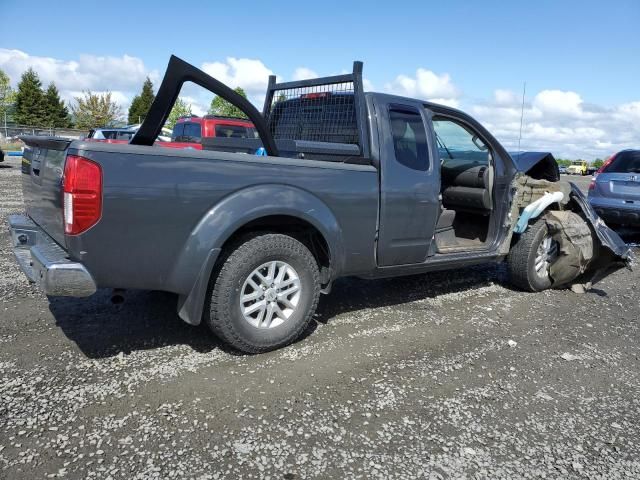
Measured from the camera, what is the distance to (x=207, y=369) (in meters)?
3.32

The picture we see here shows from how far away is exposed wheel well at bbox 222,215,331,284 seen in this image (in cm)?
346

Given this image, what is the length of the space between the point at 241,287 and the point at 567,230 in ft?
12.5

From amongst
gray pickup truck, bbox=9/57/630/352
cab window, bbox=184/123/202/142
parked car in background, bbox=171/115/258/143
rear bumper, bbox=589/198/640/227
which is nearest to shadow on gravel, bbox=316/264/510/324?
gray pickup truck, bbox=9/57/630/352

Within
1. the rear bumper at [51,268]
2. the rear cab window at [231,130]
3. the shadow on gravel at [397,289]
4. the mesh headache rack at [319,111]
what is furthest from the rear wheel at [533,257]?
the rear cab window at [231,130]

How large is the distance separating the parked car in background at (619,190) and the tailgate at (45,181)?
839cm

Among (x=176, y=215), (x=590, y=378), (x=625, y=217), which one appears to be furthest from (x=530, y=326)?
(x=625, y=217)

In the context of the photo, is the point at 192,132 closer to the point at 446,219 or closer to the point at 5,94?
the point at 446,219

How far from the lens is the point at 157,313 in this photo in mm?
4266

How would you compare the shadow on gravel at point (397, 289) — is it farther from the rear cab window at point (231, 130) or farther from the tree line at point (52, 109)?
the tree line at point (52, 109)

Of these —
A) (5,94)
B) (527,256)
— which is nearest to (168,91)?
(527,256)

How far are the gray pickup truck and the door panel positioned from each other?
0.5 inches

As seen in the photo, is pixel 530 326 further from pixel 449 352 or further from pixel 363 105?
pixel 363 105

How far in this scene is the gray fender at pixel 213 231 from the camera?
316 cm

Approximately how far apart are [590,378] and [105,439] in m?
3.13
